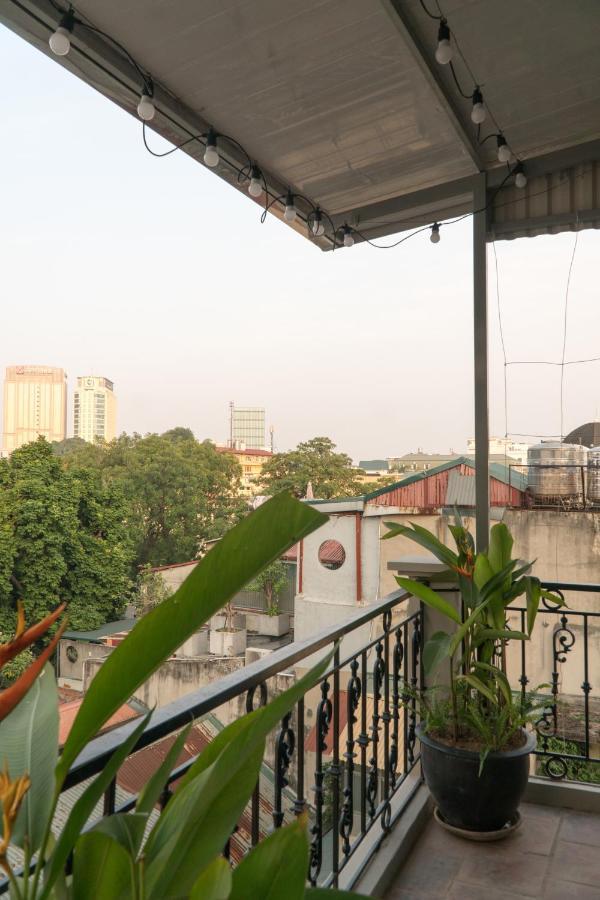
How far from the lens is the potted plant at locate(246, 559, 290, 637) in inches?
768

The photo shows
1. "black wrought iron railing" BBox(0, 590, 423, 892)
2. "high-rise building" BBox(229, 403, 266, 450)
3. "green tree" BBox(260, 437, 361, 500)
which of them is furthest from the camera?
"high-rise building" BBox(229, 403, 266, 450)

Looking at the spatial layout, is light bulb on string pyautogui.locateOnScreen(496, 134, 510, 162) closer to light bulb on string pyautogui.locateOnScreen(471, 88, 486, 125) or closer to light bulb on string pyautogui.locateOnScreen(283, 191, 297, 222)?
light bulb on string pyautogui.locateOnScreen(471, 88, 486, 125)

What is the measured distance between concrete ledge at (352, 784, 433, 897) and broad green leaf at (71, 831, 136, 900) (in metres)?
1.29

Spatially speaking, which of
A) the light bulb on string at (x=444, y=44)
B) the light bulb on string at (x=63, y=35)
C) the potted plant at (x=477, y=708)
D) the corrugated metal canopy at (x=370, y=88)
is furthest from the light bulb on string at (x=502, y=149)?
the light bulb on string at (x=63, y=35)

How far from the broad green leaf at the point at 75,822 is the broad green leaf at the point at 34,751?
0.07 feet

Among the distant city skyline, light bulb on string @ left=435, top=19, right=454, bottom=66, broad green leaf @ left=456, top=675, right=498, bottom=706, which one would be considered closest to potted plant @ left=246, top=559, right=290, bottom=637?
broad green leaf @ left=456, top=675, right=498, bottom=706

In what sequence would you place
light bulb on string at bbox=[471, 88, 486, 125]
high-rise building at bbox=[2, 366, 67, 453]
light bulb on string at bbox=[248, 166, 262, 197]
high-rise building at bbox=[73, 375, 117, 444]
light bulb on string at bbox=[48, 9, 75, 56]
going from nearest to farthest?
light bulb on string at bbox=[48, 9, 75, 56], light bulb on string at bbox=[471, 88, 486, 125], light bulb on string at bbox=[248, 166, 262, 197], high-rise building at bbox=[2, 366, 67, 453], high-rise building at bbox=[73, 375, 117, 444]

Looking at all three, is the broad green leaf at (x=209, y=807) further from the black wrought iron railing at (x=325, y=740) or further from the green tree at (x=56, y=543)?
the green tree at (x=56, y=543)

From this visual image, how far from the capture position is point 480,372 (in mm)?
2783

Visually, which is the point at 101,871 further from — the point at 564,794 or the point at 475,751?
the point at 564,794

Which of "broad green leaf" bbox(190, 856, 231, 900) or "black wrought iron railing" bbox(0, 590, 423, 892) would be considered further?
"black wrought iron railing" bbox(0, 590, 423, 892)

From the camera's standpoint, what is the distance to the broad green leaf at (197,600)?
0.51 m

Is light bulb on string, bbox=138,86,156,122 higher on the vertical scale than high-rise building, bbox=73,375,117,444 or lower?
lower

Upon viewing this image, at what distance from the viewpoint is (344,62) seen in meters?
2.10
